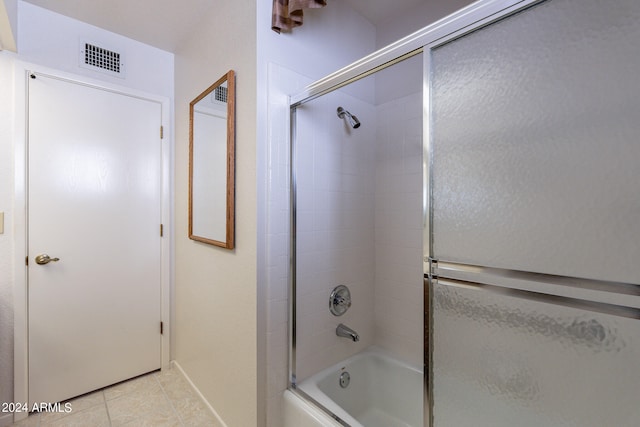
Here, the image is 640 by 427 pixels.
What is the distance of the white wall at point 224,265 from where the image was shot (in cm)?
142

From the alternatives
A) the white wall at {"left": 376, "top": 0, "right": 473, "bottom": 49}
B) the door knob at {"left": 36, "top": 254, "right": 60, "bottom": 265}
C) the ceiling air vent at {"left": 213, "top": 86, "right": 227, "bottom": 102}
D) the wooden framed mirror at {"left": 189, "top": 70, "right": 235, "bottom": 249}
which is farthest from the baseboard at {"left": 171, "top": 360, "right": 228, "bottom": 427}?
the white wall at {"left": 376, "top": 0, "right": 473, "bottom": 49}

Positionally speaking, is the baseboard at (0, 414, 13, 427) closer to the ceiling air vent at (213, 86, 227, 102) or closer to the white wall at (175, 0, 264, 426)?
the white wall at (175, 0, 264, 426)

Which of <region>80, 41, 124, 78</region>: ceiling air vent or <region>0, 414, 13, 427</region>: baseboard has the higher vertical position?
<region>80, 41, 124, 78</region>: ceiling air vent

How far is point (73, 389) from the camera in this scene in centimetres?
192

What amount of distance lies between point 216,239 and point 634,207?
66.9 inches

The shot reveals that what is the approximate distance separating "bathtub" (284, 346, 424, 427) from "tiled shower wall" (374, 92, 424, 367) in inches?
4.0

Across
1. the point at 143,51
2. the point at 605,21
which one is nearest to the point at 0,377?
the point at 143,51

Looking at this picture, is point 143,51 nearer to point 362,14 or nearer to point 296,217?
point 362,14

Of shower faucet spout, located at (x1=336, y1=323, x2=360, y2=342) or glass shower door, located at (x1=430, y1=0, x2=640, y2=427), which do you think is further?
shower faucet spout, located at (x1=336, y1=323, x2=360, y2=342)

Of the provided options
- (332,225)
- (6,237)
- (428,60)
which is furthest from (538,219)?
(6,237)

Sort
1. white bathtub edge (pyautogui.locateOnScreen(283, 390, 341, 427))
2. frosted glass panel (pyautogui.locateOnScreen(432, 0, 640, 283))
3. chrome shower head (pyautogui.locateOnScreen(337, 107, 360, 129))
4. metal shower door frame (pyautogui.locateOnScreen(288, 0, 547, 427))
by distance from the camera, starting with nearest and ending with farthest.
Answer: frosted glass panel (pyautogui.locateOnScreen(432, 0, 640, 283))
metal shower door frame (pyautogui.locateOnScreen(288, 0, 547, 427))
white bathtub edge (pyautogui.locateOnScreen(283, 390, 341, 427))
chrome shower head (pyautogui.locateOnScreen(337, 107, 360, 129))

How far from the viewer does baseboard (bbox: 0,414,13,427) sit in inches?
65.9

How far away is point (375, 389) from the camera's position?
1.84 meters

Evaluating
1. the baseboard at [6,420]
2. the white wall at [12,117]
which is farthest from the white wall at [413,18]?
the baseboard at [6,420]
